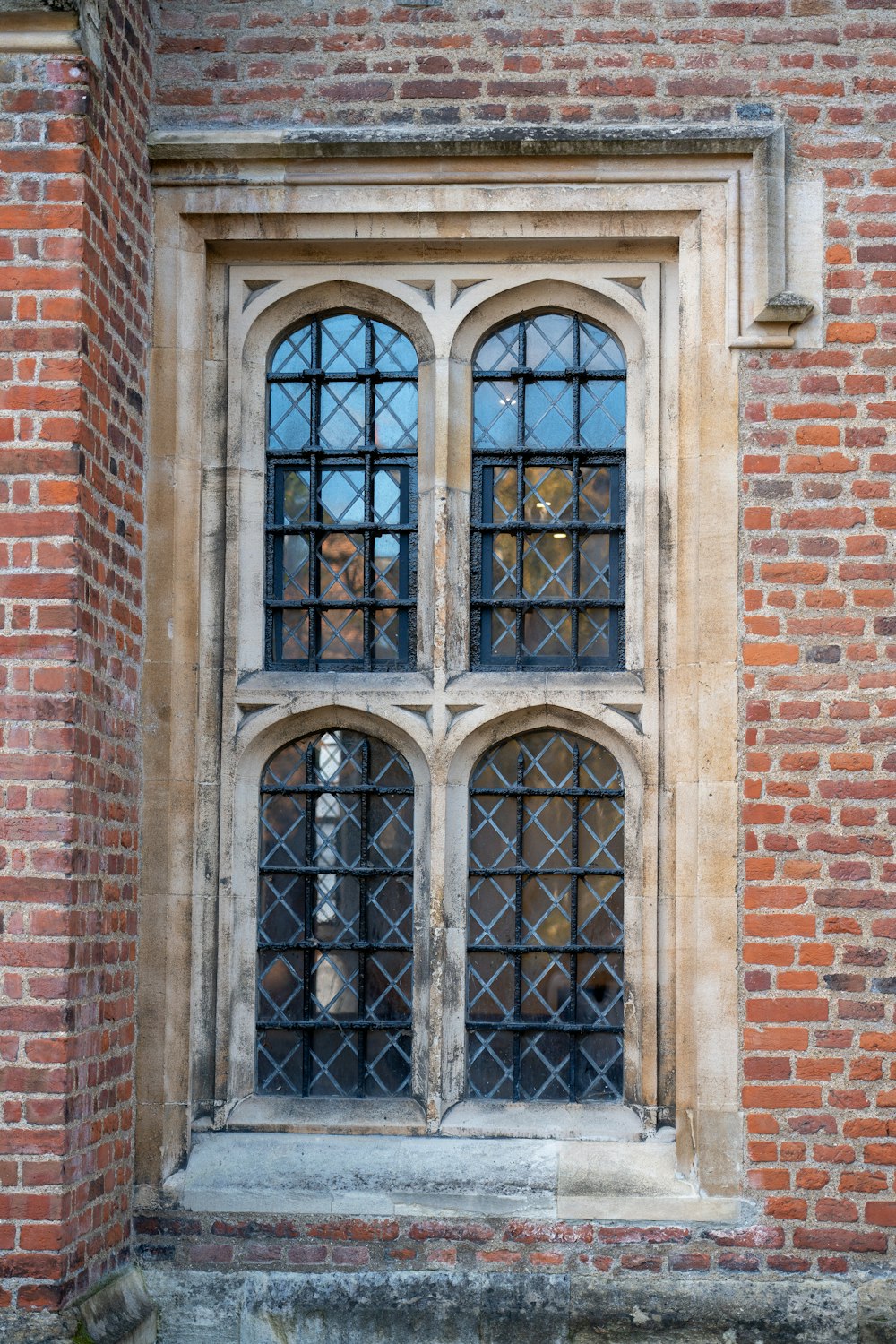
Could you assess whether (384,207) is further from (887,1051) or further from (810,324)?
(887,1051)

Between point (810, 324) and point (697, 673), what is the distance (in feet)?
4.12

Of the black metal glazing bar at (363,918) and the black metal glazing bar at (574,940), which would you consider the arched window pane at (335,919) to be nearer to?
the black metal glazing bar at (363,918)

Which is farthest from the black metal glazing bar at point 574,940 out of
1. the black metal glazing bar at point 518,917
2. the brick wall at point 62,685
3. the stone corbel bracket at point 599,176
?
the stone corbel bracket at point 599,176

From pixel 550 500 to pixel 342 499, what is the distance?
757 mm

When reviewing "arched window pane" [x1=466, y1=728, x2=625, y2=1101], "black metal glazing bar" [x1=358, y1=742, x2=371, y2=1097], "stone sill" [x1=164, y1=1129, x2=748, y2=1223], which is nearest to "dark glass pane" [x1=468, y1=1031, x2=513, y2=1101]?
"arched window pane" [x1=466, y1=728, x2=625, y2=1101]

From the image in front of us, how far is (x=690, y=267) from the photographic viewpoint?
5070mm

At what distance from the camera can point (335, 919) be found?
5.13 meters

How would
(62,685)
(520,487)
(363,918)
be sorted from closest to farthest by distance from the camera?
(62,685) < (363,918) < (520,487)

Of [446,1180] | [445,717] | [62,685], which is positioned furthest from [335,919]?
[62,685]

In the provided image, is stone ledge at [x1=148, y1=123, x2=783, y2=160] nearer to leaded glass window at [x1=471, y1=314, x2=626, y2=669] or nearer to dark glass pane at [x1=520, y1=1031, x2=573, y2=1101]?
leaded glass window at [x1=471, y1=314, x2=626, y2=669]

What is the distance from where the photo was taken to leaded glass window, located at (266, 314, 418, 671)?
17.2ft

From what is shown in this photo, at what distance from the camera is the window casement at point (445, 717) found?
5.04 m

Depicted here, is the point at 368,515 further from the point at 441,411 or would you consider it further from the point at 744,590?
the point at 744,590

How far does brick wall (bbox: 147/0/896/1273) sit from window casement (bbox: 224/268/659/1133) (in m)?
0.43
